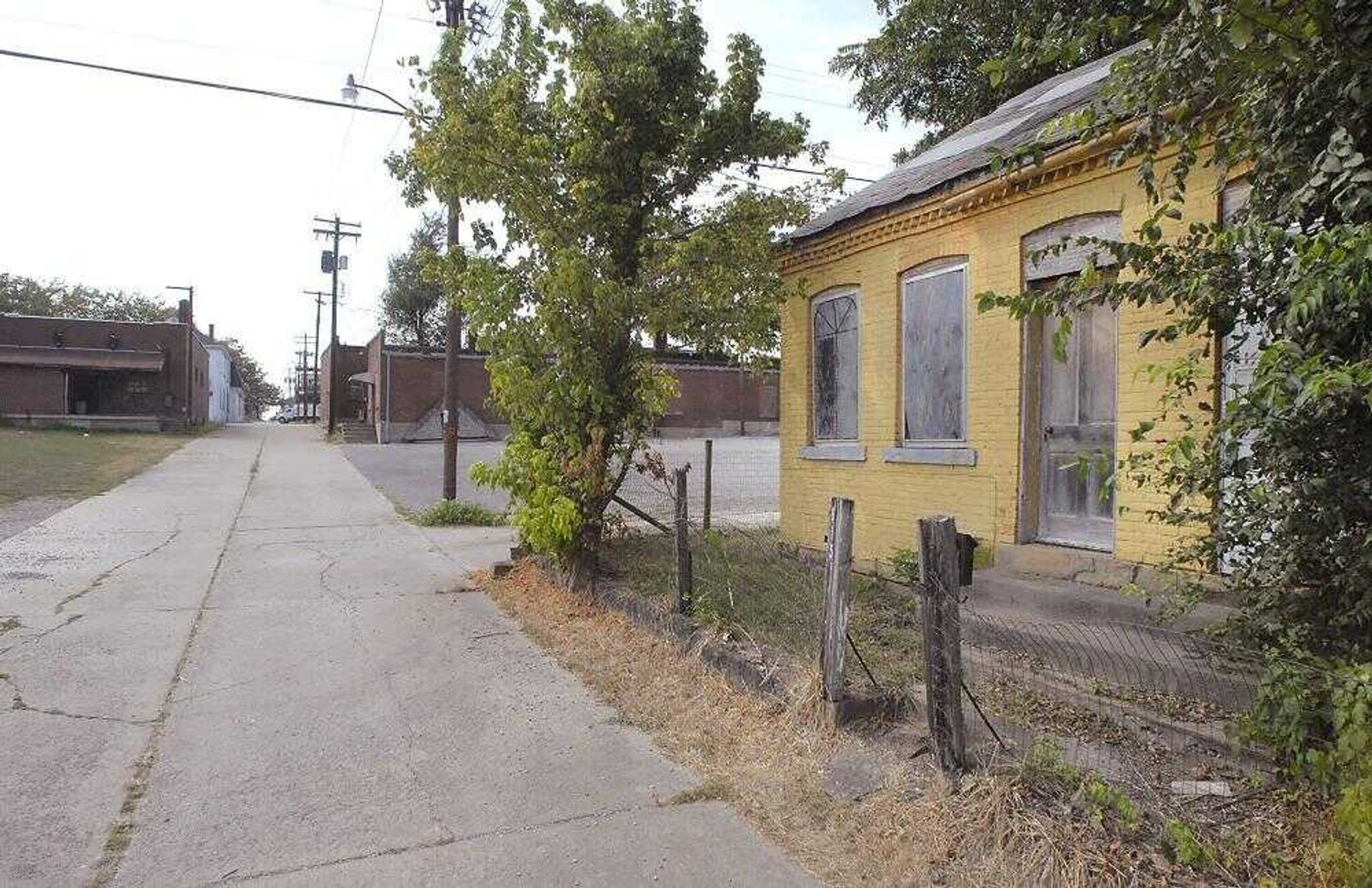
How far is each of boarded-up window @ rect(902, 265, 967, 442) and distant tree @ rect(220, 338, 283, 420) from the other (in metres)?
115

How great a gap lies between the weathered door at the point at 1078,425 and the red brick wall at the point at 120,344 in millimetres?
43795

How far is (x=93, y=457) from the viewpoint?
2425 cm

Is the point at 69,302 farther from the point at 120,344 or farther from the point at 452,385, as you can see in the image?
the point at 452,385

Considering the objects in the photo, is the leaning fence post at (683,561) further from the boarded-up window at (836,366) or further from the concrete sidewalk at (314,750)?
the boarded-up window at (836,366)

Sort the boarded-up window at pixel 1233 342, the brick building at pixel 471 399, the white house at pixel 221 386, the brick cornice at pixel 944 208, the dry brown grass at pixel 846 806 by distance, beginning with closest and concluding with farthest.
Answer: the dry brown grass at pixel 846 806
the boarded-up window at pixel 1233 342
the brick cornice at pixel 944 208
the brick building at pixel 471 399
the white house at pixel 221 386

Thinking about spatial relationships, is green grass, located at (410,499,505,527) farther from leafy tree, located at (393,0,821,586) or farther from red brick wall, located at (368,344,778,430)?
red brick wall, located at (368,344,778,430)

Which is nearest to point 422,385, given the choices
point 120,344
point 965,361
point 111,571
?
point 120,344

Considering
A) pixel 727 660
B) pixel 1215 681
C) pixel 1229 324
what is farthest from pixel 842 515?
pixel 1215 681

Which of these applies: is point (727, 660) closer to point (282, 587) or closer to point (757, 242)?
point (757, 242)

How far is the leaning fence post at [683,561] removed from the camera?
5980mm

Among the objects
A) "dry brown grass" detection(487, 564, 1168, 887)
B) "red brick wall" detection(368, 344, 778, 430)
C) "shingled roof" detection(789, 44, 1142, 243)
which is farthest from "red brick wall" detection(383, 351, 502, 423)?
"dry brown grass" detection(487, 564, 1168, 887)

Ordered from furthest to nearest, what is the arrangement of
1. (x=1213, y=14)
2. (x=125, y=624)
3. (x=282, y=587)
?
(x=282, y=587) → (x=125, y=624) → (x=1213, y=14)

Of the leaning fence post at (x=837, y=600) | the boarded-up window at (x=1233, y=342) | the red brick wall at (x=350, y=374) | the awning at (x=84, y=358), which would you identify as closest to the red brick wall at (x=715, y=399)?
the red brick wall at (x=350, y=374)

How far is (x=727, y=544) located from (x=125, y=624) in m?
5.06
